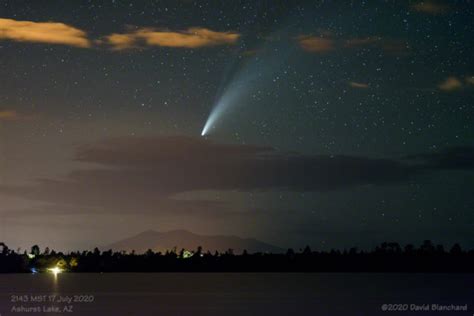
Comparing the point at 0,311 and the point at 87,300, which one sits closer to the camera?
the point at 0,311

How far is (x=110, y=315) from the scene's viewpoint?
121 meters

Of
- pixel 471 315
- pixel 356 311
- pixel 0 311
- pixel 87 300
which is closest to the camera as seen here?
pixel 0 311

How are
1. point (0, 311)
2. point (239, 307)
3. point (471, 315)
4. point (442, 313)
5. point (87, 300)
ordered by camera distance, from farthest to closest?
1. point (87, 300)
2. point (239, 307)
3. point (442, 313)
4. point (471, 315)
5. point (0, 311)

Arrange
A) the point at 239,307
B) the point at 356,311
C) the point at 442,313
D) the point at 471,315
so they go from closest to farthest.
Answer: the point at 471,315, the point at 442,313, the point at 356,311, the point at 239,307

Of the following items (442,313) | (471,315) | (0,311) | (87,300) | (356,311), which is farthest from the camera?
(87,300)

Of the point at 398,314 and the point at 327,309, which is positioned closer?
the point at 398,314

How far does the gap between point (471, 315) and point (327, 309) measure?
3331 centimetres

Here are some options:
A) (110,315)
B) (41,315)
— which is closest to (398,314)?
(110,315)

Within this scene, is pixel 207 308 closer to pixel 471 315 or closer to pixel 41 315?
pixel 41 315

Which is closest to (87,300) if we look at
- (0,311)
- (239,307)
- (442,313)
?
(239,307)

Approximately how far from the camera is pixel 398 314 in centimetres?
13200

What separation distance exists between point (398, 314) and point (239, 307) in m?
30.2

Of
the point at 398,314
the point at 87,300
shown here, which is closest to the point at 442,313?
the point at 398,314

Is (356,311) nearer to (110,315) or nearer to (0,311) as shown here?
(110,315)
